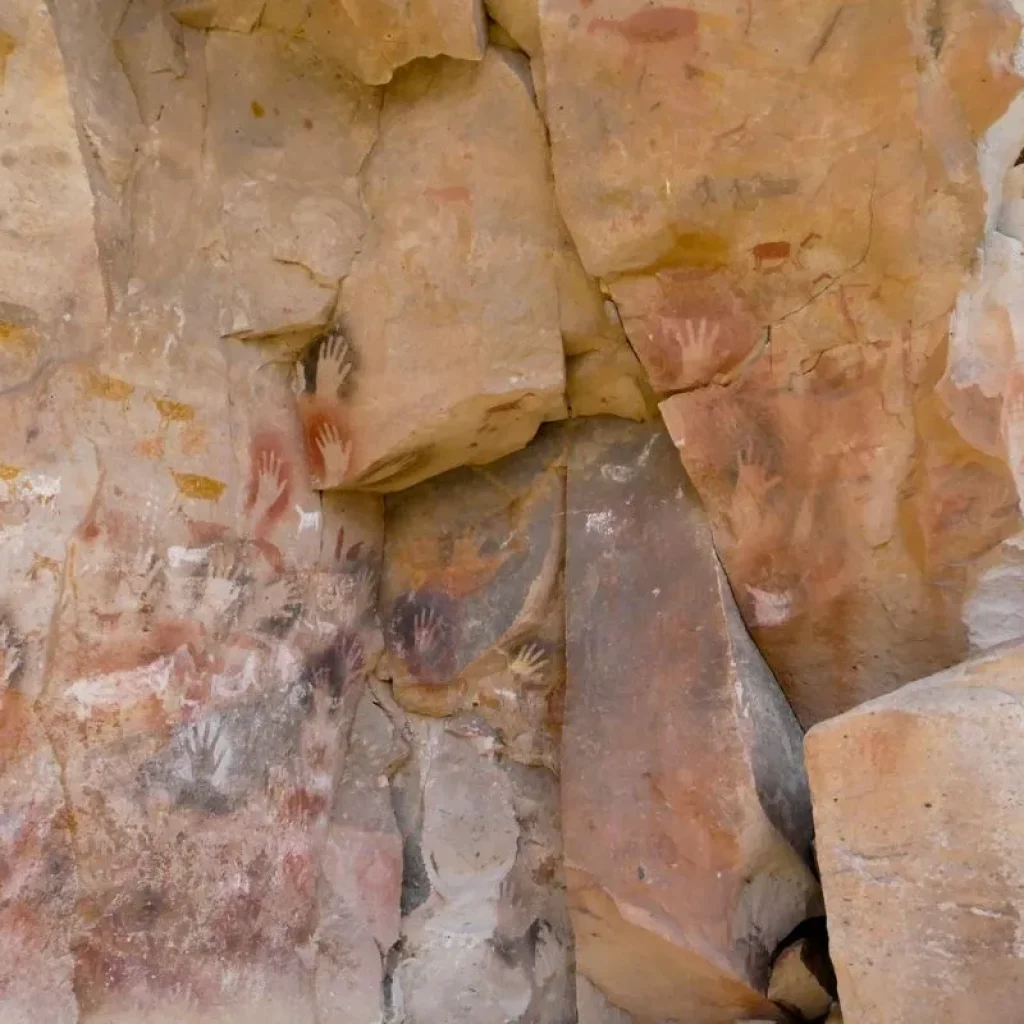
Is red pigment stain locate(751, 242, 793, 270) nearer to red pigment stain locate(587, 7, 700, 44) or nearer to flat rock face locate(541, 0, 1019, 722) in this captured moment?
flat rock face locate(541, 0, 1019, 722)

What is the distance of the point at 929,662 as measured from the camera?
2.21 m

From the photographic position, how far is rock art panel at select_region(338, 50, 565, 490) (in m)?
2.44

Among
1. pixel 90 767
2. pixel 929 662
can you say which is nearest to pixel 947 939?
pixel 929 662

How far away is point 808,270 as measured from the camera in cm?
226

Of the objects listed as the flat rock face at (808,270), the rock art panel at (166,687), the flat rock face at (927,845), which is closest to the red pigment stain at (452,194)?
the flat rock face at (808,270)

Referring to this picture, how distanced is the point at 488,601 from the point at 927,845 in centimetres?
122

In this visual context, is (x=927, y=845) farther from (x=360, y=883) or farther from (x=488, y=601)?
(x=360, y=883)

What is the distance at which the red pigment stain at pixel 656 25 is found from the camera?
7.23 feet

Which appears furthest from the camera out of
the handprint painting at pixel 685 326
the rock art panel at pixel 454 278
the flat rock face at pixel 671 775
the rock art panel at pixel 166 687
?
the rock art panel at pixel 454 278

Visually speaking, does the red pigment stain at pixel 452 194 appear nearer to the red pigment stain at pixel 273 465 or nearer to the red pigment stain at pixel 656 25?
the red pigment stain at pixel 656 25

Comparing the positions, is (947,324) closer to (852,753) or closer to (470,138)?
(852,753)

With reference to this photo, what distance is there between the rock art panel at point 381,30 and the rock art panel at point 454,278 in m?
0.10

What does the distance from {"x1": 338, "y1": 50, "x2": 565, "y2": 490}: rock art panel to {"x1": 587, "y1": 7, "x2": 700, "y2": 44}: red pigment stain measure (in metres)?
0.28

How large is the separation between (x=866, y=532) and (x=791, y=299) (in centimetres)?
53
